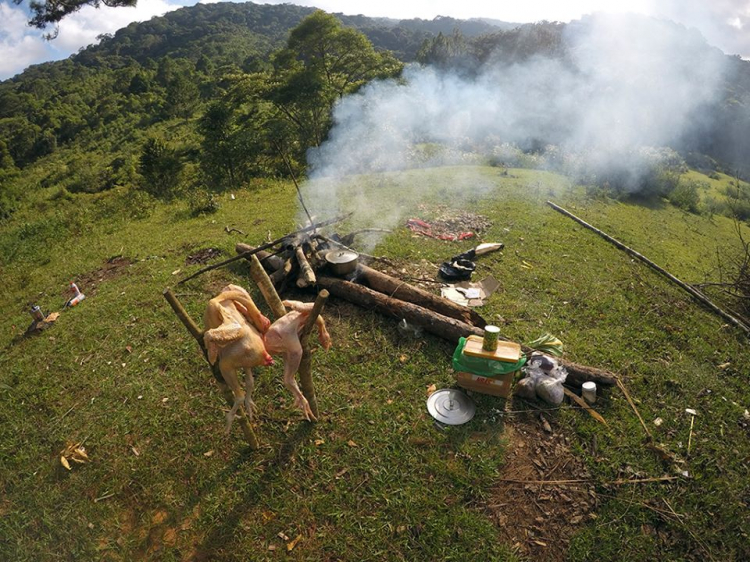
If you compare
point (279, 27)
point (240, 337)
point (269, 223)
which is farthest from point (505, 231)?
point (279, 27)

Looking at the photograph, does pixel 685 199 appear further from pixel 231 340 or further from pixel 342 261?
pixel 231 340

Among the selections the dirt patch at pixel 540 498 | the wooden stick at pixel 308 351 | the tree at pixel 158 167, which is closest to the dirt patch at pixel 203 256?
the wooden stick at pixel 308 351

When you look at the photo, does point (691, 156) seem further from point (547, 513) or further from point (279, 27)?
point (279, 27)

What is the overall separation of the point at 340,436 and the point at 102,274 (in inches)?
292

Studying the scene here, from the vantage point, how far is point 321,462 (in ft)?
13.7

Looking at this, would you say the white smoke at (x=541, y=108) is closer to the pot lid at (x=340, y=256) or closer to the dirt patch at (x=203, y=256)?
the dirt patch at (x=203, y=256)

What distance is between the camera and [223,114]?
737 inches

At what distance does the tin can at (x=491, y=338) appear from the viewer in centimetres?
457

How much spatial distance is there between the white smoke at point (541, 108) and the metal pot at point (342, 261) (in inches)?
221

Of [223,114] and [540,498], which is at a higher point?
[223,114]

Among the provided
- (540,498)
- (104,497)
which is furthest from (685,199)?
(104,497)

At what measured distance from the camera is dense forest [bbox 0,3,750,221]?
60.2 feet

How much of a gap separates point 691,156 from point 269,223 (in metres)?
39.7

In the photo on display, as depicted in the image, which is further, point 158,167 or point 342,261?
point 158,167
